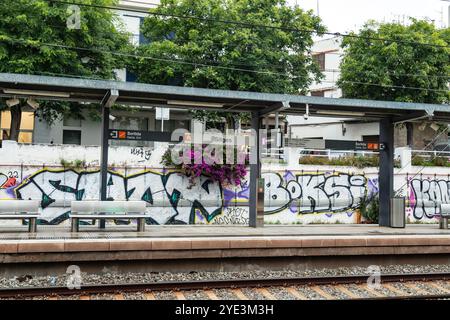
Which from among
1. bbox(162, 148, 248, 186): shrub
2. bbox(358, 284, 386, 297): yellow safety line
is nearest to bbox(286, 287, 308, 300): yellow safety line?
→ bbox(358, 284, 386, 297): yellow safety line

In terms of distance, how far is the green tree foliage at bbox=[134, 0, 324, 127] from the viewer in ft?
81.4

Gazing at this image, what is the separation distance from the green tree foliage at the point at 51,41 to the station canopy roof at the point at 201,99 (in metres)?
8.77

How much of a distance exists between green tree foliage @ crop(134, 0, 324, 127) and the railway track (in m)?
15.9

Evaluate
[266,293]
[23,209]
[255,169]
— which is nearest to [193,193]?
[255,169]

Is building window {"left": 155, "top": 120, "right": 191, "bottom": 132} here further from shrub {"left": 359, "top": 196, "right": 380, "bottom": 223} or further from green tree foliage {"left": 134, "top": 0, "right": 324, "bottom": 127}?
shrub {"left": 359, "top": 196, "right": 380, "bottom": 223}

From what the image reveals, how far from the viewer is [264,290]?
9.23 meters

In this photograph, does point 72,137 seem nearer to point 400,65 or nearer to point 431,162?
point 400,65

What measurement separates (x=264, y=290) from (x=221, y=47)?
1781 cm

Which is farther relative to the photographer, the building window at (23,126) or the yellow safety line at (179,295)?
the building window at (23,126)

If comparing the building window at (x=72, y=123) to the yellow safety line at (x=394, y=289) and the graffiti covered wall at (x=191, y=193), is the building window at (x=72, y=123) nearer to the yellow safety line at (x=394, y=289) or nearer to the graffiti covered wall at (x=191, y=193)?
the graffiti covered wall at (x=191, y=193)

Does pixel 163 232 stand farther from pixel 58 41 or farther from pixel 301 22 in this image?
pixel 301 22

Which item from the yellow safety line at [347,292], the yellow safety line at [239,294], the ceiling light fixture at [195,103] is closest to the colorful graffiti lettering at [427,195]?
the ceiling light fixture at [195,103]

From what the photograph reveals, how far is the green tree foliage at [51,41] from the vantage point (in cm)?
2053

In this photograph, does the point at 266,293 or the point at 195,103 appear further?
the point at 195,103
